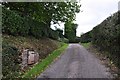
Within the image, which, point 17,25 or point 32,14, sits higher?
point 32,14

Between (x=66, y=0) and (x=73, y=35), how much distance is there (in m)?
43.7

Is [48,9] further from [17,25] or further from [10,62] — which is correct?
[10,62]

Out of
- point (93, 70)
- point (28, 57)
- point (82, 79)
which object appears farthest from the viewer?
point (28, 57)

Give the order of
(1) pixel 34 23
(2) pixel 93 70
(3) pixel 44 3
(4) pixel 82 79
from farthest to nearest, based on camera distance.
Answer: (3) pixel 44 3 → (1) pixel 34 23 → (2) pixel 93 70 → (4) pixel 82 79

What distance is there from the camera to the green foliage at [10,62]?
38.3ft

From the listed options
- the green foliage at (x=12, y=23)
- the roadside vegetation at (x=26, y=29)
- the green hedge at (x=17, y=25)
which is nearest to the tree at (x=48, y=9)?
the roadside vegetation at (x=26, y=29)

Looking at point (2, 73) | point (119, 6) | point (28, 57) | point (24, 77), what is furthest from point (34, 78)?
point (119, 6)

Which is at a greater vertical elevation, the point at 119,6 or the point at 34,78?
the point at 119,6

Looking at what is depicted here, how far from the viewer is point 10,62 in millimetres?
12375

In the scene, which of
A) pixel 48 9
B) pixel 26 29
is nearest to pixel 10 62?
pixel 26 29

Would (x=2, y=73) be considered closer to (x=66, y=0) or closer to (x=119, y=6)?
(x=119, y=6)

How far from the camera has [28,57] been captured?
1547 centimetres

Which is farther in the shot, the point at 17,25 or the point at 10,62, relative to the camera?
the point at 17,25

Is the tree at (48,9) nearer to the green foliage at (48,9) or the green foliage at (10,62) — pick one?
the green foliage at (48,9)
